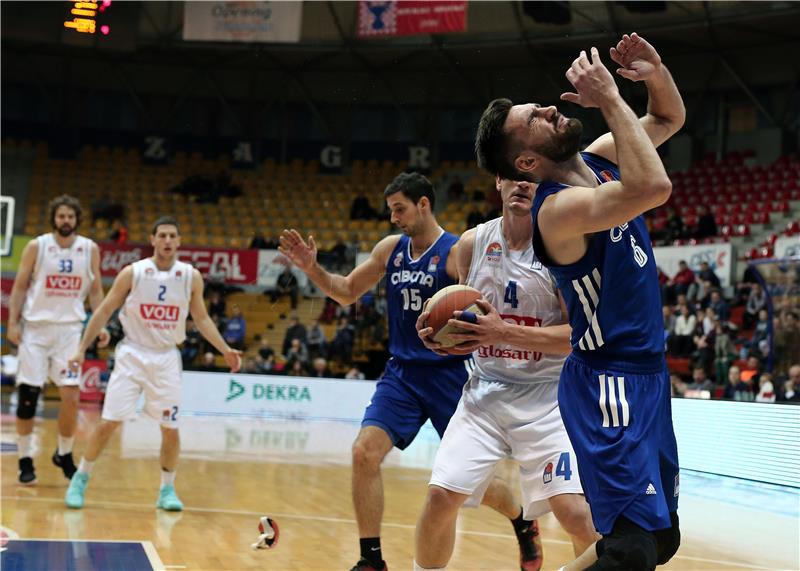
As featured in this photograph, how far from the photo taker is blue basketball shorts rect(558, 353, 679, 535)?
3145 mm

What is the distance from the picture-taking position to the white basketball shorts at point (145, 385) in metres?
→ 7.34

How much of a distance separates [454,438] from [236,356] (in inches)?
132

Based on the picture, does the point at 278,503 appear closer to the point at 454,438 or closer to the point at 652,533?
the point at 454,438

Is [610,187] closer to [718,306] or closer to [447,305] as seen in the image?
[447,305]

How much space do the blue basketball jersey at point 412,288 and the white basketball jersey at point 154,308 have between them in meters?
2.63

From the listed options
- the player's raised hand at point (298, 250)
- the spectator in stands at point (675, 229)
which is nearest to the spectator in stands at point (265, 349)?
the spectator in stands at point (675, 229)

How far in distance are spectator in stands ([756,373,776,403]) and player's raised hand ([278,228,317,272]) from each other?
8171 millimetres

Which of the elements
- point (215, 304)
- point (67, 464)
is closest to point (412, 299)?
point (67, 464)

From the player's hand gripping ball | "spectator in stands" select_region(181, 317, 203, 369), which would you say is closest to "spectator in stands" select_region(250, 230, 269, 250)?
the player's hand gripping ball

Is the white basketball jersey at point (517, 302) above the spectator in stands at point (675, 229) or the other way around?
the other way around

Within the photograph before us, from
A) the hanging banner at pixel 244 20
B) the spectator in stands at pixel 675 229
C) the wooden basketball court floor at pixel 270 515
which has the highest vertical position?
the hanging banner at pixel 244 20

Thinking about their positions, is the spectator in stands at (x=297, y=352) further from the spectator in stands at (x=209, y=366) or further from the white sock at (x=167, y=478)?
the white sock at (x=167, y=478)

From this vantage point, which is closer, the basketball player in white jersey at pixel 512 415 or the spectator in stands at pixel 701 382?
the basketball player in white jersey at pixel 512 415

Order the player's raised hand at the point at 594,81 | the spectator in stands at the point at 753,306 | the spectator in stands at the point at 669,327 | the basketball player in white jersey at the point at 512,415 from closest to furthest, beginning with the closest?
the player's raised hand at the point at 594,81 → the basketball player in white jersey at the point at 512,415 → the spectator in stands at the point at 753,306 → the spectator in stands at the point at 669,327
